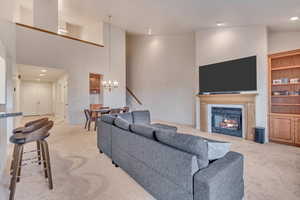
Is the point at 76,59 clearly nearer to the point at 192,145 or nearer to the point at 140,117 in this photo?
the point at 140,117

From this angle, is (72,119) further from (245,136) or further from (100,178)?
(245,136)

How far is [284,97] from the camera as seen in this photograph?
429 centimetres

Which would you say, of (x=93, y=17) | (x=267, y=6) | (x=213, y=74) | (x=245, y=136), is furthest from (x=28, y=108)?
(x=267, y=6)

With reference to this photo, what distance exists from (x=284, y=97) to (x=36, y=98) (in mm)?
12141

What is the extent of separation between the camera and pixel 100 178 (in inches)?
89.3

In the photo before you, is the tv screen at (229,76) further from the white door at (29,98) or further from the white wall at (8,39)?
the white door at (29,98)

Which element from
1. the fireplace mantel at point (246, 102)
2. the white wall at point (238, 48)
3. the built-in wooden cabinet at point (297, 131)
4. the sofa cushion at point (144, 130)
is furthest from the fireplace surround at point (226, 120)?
the sofa cushion at point (144, 130)

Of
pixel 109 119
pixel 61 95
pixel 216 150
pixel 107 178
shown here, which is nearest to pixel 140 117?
pixel 109 119

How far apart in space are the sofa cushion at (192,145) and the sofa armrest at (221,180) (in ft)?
0.28

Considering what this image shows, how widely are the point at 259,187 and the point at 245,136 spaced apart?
284cm

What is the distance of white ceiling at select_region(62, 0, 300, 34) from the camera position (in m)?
3.71

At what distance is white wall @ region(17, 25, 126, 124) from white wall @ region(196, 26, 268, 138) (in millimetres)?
3793

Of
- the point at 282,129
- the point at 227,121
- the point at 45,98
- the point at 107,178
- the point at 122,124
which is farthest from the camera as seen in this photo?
the point at 45,98

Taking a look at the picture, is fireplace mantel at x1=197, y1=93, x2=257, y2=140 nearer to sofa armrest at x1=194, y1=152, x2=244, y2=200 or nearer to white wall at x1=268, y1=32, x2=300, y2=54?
white wall at x1=268, y1=32, x2=300, y2=54
